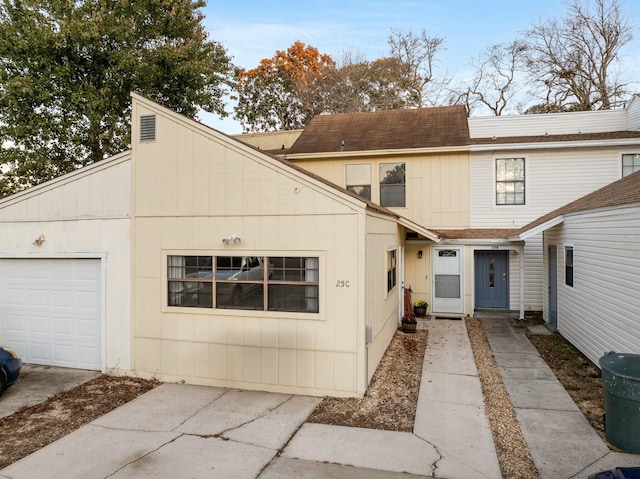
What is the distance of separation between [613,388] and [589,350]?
13.4ft

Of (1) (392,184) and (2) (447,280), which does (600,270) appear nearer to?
(2) (447,280)

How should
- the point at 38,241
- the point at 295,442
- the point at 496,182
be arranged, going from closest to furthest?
the point at 295,442 → the point at 38,241 → the point at 496,182

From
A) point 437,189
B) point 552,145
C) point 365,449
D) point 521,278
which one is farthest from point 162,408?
point 552,145

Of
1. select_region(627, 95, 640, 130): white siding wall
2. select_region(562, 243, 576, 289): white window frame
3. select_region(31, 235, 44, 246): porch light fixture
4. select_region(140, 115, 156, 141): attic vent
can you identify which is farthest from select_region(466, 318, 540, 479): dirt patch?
select_region(627, 95, 640, 130): white siding wall

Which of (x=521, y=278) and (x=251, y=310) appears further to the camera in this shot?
(x=521, y=278)

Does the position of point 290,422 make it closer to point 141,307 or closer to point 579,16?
point 141,307

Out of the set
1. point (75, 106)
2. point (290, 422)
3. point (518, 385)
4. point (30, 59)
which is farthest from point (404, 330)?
point (30, 59)

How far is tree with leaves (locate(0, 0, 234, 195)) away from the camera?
15.1 m

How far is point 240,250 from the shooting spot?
691 cm

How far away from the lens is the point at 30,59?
15.3m

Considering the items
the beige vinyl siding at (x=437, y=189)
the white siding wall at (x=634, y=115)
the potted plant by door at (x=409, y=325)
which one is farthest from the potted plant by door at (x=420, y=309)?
the white siding wall at (x=634, y=115)

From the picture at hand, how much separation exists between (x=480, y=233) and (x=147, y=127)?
994 centimetres

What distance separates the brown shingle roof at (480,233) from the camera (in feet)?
40.1

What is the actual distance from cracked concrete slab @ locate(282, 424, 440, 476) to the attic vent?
5.84 m
